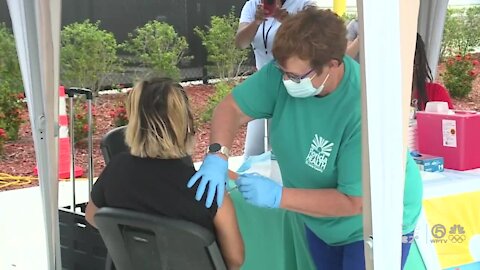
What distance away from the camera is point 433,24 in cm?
504

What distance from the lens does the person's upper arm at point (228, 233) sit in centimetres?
187

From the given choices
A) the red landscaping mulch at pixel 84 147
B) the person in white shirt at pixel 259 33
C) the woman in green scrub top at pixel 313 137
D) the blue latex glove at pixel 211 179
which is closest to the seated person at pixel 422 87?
the person in white shirt at pixel 259 33

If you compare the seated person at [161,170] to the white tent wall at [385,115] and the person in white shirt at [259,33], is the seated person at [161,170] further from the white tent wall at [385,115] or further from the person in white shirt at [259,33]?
the person in white shirt at [259,33]

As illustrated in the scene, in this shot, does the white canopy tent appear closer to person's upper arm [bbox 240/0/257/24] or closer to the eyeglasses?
the eyeglasses

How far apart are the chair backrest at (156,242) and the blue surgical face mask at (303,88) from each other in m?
0.47

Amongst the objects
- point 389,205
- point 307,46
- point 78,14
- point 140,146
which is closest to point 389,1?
→ point 307,46

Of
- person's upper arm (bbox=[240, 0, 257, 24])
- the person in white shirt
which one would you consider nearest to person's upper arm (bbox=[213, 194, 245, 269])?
the person in white shirt

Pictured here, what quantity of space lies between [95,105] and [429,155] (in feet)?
16.8

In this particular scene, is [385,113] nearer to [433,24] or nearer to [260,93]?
[260,93]

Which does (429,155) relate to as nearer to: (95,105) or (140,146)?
(140,146)

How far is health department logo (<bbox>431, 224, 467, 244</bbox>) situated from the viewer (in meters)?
2.43

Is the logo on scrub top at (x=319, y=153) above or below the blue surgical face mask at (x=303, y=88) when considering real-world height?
below

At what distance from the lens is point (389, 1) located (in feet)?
4.87

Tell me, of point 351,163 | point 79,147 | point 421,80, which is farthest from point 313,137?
point 79,147
